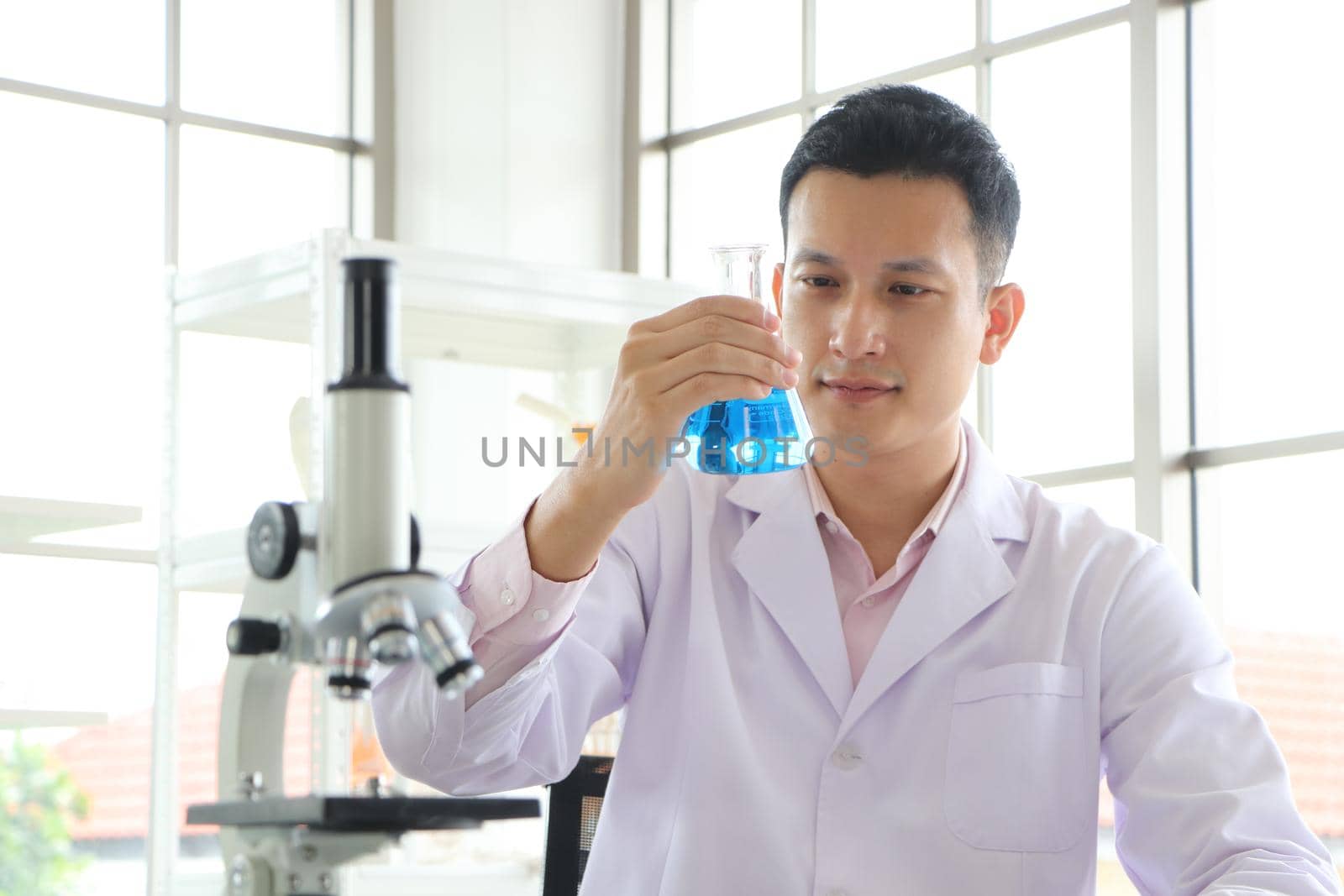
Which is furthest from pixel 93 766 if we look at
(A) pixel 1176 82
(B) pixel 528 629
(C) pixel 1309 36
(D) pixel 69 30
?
(C) pixel 1309 36

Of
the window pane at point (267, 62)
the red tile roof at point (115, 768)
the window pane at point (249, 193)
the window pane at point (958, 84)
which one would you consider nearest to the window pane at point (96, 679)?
the red tile roof at point (115, 768)

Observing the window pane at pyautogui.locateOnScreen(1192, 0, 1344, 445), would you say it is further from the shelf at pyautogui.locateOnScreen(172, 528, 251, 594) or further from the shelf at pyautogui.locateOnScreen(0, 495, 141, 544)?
the shelf at pyautogui.locateOnScreen(0, 495, 141, 544)

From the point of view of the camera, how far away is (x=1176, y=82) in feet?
9.28

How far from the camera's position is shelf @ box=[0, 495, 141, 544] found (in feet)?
7.92

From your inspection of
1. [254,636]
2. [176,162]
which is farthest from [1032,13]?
[254,636]

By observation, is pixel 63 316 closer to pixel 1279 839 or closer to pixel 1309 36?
pixel 1309 36

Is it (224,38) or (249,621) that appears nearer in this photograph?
(249,621)

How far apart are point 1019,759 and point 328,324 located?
1.47 m

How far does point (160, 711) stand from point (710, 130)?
1891 mm

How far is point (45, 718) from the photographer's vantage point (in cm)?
237

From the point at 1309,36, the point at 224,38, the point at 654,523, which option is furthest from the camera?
the point at 224,38

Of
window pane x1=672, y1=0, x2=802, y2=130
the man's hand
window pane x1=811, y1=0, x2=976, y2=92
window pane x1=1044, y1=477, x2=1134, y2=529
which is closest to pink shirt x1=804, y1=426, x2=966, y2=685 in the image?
the man's hand

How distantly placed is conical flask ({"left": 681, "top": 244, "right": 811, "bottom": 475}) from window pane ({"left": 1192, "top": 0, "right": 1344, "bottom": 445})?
155 centimetres

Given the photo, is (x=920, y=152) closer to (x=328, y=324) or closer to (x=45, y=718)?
(x=328, y=324)
